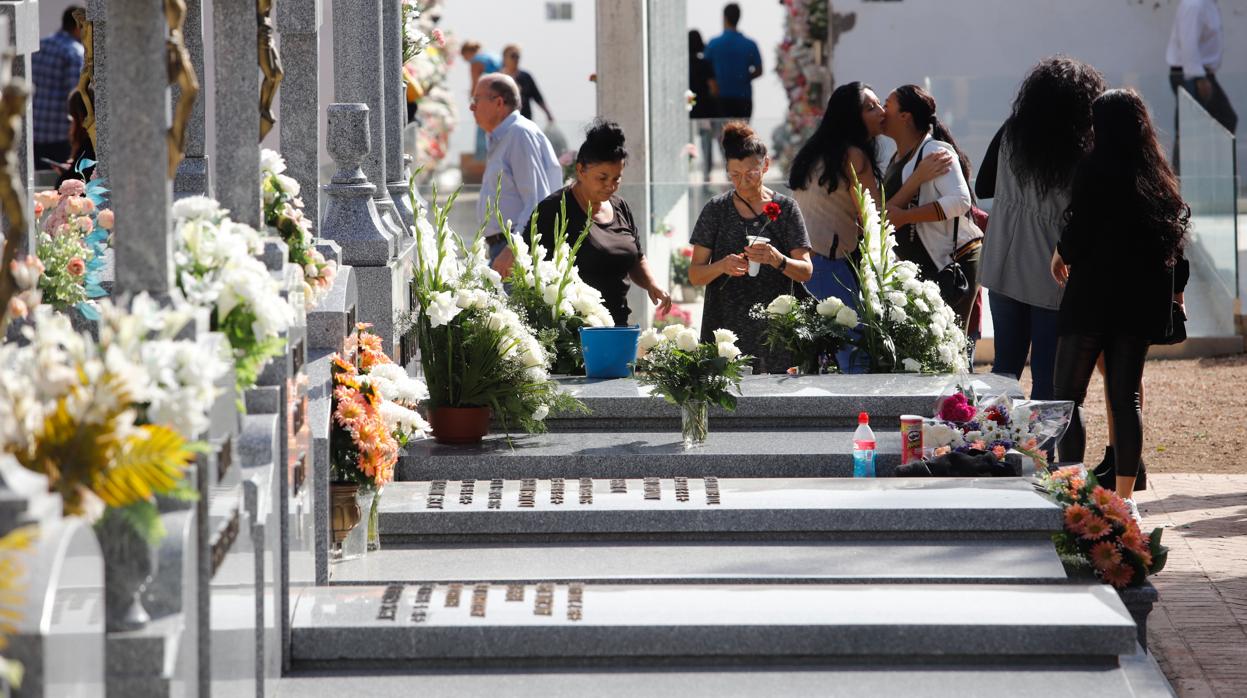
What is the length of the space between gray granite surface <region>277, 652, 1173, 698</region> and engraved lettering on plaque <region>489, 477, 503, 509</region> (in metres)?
0.96

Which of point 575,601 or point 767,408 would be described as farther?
point 767,408

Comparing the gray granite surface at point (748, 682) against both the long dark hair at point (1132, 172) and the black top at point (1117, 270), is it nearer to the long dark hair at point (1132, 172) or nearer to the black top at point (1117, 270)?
the black top at point (1117, 270)

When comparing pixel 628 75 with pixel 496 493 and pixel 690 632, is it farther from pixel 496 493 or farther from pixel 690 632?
pixel 690 632

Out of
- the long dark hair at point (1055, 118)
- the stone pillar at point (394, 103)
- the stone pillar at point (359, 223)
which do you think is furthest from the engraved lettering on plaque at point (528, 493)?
the long dark hair at point (1055, 118)

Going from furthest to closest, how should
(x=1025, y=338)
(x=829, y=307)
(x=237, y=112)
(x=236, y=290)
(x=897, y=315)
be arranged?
(x=1025, y=338) → (x=829, y=307) → (x=897, y=315) → (x=237, y=112) → (x=236, y=290)

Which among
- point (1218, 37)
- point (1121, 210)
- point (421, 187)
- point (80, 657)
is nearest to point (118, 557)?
point (80, 657)

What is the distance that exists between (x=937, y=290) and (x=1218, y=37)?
28.1 feet

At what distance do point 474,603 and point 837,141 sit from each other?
145 inches

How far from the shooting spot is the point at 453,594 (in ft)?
15.6

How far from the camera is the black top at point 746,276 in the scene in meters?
7.36

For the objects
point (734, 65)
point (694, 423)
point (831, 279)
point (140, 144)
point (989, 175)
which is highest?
point (734, 65)

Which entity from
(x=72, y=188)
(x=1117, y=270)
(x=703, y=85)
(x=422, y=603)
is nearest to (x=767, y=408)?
(x=1117, y=270)

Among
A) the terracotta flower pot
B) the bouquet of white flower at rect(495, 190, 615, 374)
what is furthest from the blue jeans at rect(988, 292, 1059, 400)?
the terracotta flower pot

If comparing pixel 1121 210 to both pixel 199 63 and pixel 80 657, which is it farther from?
pixel 80 657
